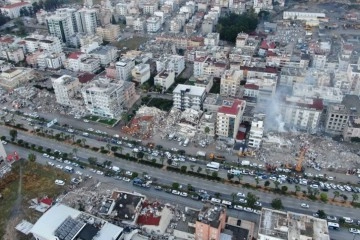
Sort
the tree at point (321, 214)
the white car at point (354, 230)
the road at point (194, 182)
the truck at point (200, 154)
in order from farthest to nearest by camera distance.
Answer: the truck at point (200, 154)
the road at point (194, 182)
the tree at point (321, 214)
the white car at point (354, 230)

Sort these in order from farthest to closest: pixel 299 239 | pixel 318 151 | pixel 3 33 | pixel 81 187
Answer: pixel 3 33, pixel 318 151, pixel 81 187, pixel 299 239

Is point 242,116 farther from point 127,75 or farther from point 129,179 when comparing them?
point 127,75

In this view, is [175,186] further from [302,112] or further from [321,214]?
[302,112]

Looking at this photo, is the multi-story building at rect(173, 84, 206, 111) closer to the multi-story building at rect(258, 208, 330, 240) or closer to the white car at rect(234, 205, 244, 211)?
the white car at rect(234, 205, 244, 211)

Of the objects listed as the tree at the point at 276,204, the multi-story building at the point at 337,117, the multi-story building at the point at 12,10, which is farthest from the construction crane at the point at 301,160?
the multi-story building at the point at 12,10

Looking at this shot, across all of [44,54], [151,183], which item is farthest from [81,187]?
[44,54]

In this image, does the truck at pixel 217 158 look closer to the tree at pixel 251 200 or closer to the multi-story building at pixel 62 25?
the tree at pixel 251 200

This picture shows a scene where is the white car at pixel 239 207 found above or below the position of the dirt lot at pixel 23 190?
above
